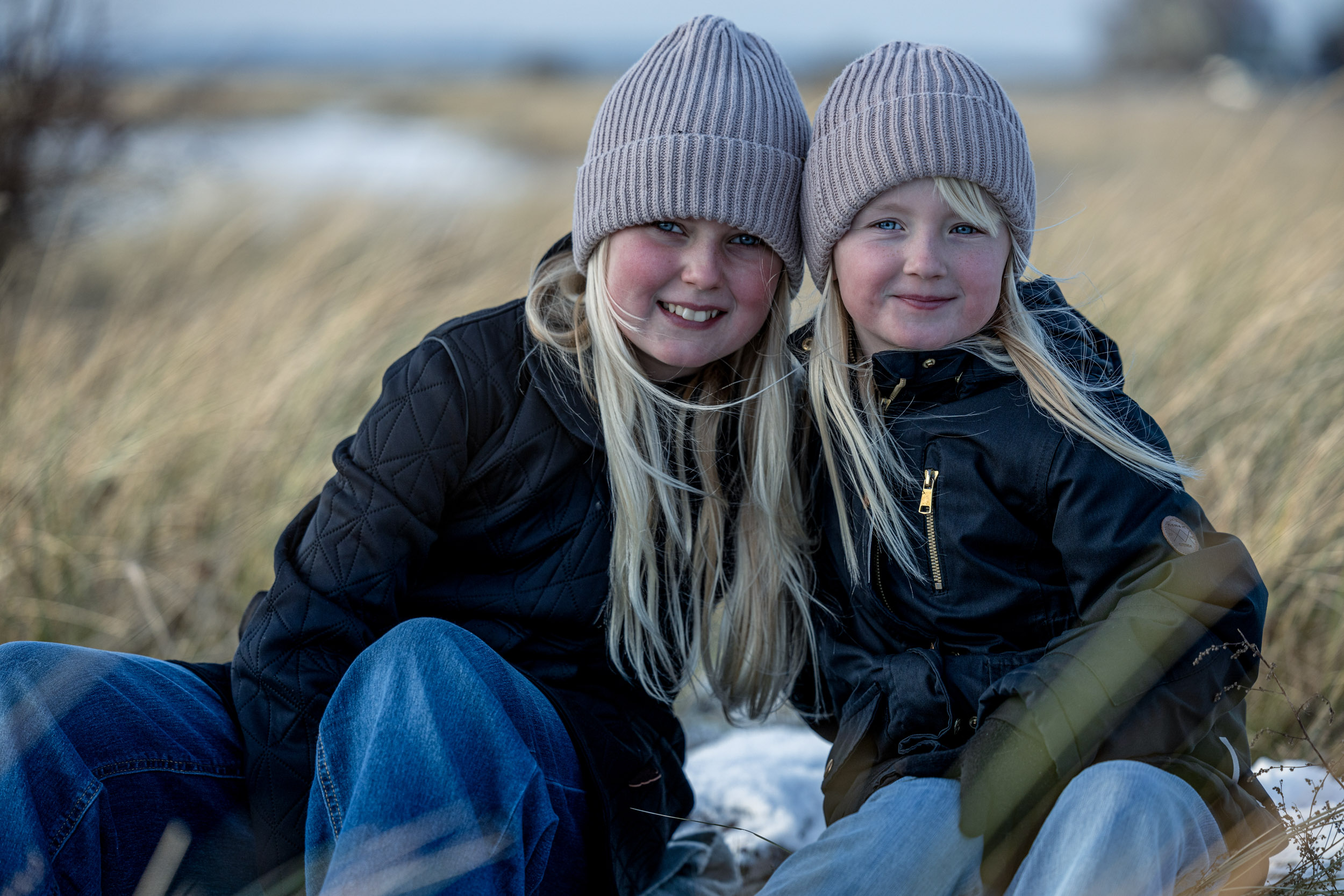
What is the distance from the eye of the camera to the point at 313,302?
4.13m

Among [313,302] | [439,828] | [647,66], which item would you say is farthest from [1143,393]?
[313,302]

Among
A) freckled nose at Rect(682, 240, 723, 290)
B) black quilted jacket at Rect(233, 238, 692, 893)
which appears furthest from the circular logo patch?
black quilted jacket at Rect(233, 238, 692, 893)

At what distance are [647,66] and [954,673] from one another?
4.03ft

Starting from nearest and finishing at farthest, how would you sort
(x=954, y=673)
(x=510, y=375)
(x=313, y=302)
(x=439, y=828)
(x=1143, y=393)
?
(x=439, y=828) < (x=954, y=673) < (x=510, y=375) < (x=1143, y=393) < (x=313, y=302)

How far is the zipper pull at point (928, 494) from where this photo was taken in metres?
1.88

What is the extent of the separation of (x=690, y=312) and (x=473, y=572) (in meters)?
0.63

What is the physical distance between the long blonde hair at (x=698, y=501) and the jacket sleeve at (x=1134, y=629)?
52cm

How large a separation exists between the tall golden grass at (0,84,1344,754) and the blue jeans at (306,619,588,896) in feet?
4.54

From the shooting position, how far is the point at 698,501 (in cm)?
213

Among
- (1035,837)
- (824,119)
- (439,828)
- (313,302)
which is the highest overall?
(824,119)

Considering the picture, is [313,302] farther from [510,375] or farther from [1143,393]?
[1143,393]

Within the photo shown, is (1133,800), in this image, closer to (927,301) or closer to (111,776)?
(927,301)

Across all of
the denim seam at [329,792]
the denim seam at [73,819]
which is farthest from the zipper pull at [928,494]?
the denim seam at [73,819]

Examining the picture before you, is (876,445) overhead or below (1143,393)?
overhead
